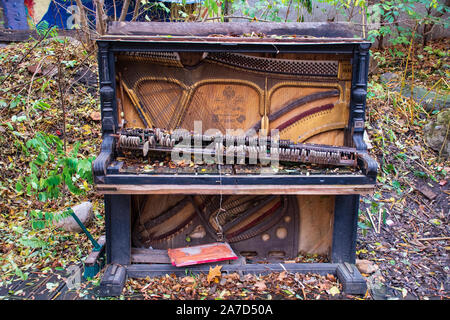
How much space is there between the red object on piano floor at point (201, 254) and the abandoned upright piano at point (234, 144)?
11 centimetres

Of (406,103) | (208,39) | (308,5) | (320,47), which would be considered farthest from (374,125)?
(208,39)

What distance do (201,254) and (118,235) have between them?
0.74 meters

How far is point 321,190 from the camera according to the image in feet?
9.24

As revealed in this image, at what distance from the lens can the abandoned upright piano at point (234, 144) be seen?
9.37 feet

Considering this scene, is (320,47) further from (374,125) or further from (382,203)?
(374,125)

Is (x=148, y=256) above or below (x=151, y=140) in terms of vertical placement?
below

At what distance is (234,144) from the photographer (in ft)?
10.2

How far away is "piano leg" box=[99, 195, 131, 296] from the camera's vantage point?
10.4 feet

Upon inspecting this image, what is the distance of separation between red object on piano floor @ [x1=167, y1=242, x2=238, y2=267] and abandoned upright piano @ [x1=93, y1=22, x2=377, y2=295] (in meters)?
0.11

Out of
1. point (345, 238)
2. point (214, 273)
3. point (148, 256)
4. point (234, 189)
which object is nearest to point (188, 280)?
point (214, 273)

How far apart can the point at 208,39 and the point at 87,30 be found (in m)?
3.18

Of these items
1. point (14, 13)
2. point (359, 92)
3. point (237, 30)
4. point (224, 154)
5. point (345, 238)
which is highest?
point (14, 13)

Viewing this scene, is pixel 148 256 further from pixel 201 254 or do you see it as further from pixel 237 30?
pixel 237 30

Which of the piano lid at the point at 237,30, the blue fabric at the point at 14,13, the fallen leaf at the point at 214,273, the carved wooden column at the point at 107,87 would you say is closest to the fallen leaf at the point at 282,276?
the fallen leaf at the point at 214,273
